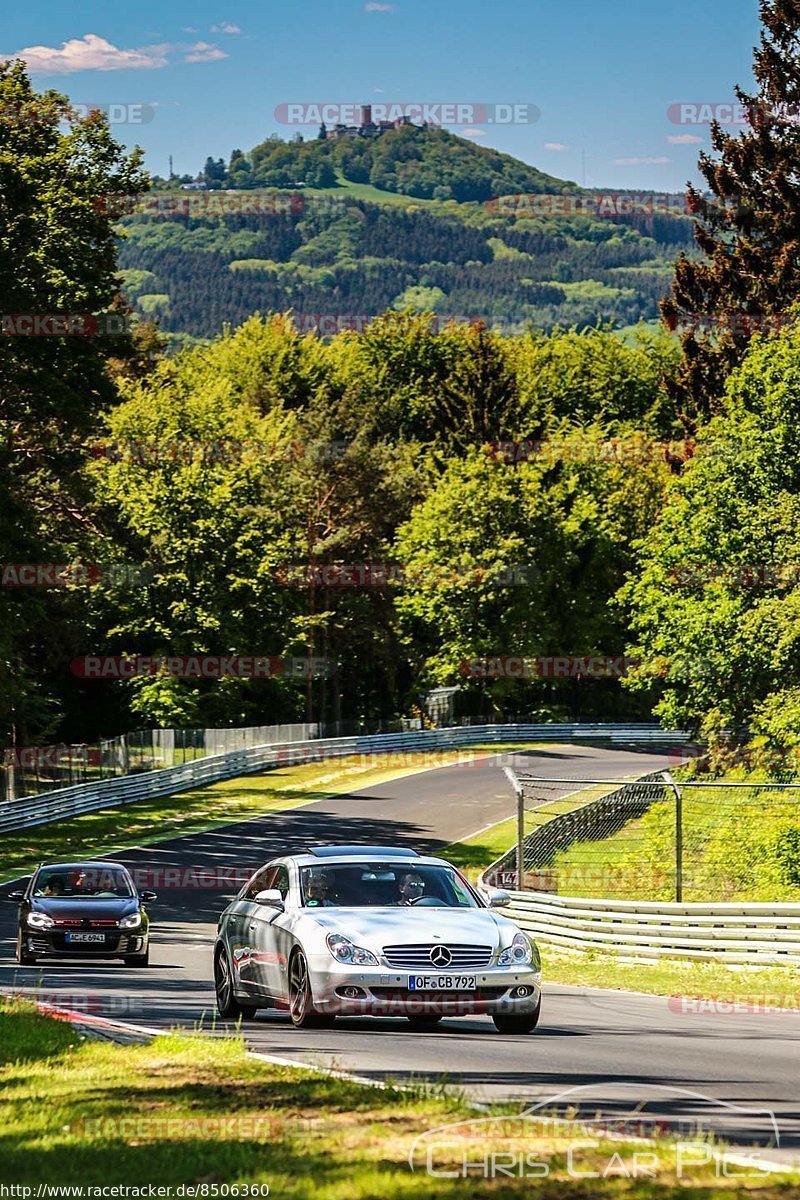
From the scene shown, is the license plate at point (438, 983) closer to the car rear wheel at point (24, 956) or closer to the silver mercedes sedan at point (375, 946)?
the silver mercedes sedan at point (375, 946)

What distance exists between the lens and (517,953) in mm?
13539

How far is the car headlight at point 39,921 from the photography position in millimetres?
22969

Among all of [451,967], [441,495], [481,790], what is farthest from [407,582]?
[451,967]

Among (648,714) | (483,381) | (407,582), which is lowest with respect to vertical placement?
(648,714)

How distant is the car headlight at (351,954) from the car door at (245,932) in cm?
159

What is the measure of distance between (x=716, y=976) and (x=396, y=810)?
31841 mm

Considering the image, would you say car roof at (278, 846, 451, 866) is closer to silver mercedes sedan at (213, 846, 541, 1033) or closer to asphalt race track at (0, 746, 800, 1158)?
silver mercedes sedan at (213, 846, 541, 1033)

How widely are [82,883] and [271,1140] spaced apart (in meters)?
16.7

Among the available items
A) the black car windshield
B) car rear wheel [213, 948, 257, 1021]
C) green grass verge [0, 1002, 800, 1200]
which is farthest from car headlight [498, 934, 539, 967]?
the black car windshield

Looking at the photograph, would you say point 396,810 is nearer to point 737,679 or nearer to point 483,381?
point 737,679

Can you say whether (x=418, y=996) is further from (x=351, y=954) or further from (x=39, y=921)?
(x=39, y=921)

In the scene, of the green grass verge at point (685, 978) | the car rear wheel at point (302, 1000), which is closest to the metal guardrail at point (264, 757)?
the green grass verge at point (685, 978)

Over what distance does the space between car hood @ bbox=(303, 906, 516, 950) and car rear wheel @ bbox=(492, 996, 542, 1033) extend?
0.68 m

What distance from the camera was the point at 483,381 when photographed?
95.1m
